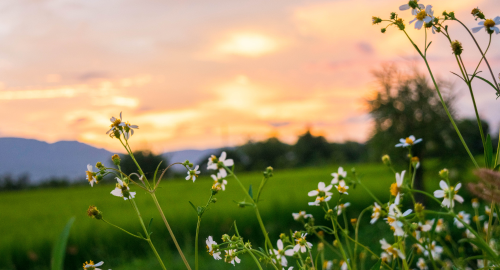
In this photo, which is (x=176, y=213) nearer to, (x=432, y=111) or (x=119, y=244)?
(x=119, y=244)

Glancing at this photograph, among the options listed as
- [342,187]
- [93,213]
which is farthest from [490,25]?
[93,213]

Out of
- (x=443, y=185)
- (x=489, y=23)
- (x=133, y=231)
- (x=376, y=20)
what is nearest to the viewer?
(x=443, y=185)

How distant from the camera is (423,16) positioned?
0.85 m

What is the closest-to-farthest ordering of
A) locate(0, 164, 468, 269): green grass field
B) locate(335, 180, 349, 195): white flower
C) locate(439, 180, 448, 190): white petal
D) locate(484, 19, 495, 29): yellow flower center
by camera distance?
1. locate(439, 180, 448, 190): white petal
2. locate(484, 19, 495, 29): yellow flower center
3. locate(335, 180, 349, 195): white flower
4. locate(0, 164, 468, 269): green grass field

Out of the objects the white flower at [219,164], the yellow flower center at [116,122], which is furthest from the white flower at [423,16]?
the yellow flower center at [116,122]

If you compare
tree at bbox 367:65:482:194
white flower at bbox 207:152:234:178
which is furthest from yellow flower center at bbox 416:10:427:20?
tree at bbox 367:65:482:194

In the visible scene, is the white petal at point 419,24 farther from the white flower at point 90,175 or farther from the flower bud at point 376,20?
the white flower at point 90,175

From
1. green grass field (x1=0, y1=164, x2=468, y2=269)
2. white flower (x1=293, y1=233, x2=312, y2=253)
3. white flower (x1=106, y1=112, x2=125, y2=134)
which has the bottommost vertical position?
green grass field (x1=0, y1=164, x2=468, y2=269)

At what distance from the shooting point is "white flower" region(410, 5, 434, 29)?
0.82 m

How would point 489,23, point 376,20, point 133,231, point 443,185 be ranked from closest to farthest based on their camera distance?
1. point 443,185
2. point 489,23
3. point 376,20
4. point 133,231

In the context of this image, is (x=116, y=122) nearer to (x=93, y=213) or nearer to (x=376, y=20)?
(x=93, y=213)

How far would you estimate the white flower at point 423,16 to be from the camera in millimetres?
819

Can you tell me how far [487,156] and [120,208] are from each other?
4.88 meters

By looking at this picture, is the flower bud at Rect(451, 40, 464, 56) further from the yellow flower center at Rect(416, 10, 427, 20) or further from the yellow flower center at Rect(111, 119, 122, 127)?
the yellow flower center at Rect(111, 119, 122, 127)
